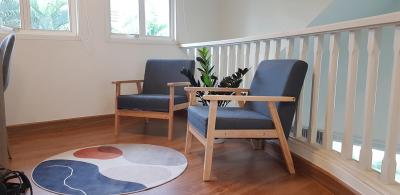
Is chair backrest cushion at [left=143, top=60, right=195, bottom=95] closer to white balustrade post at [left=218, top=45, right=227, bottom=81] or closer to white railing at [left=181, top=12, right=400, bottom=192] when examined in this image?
white balustrade post at [left=218, top=45, right=227, bottom=81]

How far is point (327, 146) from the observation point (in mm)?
1877

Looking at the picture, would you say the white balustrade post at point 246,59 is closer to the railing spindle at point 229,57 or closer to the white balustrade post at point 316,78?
the railing spindle at point 229,57

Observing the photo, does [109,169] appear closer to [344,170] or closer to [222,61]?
[344,170]

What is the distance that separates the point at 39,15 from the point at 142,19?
3.77 ft

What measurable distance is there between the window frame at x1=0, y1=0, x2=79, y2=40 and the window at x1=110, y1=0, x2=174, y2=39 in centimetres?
→ 43

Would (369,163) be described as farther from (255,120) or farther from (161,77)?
(161,77)

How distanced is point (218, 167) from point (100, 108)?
188 cm

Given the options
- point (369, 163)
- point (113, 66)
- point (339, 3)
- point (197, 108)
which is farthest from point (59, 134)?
point (339, 3)

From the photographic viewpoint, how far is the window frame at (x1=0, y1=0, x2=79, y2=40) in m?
2.88

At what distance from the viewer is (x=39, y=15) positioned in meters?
3.01

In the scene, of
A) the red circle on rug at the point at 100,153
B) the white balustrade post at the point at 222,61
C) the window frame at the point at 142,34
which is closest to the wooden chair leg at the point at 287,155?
the red circle on rug at the point at 100,153

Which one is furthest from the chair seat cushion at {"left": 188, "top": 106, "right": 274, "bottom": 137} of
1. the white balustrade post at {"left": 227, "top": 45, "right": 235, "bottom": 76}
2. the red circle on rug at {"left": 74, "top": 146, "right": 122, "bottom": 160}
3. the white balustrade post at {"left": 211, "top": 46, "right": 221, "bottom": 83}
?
the white balustrade post at {"left": 211, "top": 46, "right": 221, "bottom": 83}

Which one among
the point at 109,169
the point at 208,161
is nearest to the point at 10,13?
the point at 109,169

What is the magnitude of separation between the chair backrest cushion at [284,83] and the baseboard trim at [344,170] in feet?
0.64
